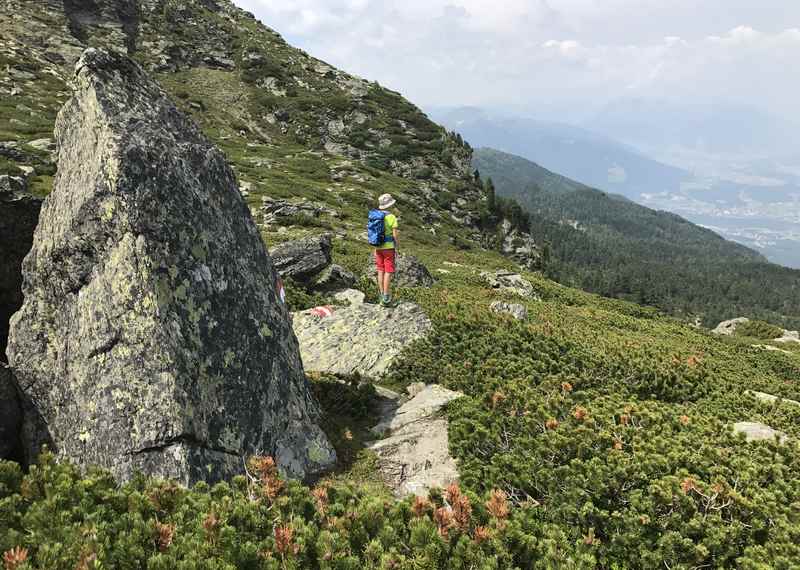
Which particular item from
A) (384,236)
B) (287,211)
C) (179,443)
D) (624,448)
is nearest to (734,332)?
(287,211)

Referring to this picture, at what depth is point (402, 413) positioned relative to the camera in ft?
32.2

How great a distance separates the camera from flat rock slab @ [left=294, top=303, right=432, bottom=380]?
11953 millimetres

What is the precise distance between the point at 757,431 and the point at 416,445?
6.01m

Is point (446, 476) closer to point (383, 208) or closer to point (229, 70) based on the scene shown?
point (383, 208)

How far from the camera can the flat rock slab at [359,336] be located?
12.0 metres

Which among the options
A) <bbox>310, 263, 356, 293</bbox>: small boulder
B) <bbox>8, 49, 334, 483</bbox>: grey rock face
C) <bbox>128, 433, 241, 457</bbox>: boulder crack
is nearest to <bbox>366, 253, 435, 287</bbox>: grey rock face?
<bbox>310, 263, 356, 293</bbox>: small boulder

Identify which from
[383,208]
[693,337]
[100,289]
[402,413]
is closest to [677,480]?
[402,413]

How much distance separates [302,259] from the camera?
19.8m

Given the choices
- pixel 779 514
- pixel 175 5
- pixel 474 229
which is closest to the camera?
pixel 779 514

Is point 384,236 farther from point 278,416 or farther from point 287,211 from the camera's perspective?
point 287,211

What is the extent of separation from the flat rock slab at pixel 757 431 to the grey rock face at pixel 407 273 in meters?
16.0

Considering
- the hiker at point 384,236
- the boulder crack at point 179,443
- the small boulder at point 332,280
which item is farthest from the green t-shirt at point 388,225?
the boulder crack at point 179,443

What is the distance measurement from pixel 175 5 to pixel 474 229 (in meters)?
89.2

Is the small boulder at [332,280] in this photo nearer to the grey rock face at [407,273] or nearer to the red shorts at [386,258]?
the grey rock face at [407,273]
